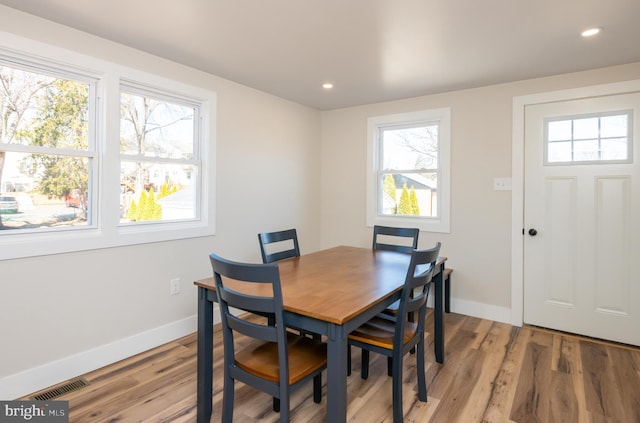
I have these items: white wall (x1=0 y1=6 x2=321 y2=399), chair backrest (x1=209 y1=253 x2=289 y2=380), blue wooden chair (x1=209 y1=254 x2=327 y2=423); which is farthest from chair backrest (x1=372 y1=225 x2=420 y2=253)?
chair backrest (x1=209 y1=253 x2=289 y2=380)

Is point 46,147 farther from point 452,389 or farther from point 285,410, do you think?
point 452,389

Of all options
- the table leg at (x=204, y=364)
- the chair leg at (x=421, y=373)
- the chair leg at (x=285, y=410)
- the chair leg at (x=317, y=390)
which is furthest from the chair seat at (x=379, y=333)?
the table leg at (x=204, y=364)

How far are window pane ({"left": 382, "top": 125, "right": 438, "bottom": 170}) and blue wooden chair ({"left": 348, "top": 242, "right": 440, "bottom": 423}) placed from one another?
6.71ft

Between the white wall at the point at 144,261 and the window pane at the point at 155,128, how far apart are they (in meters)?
0.25

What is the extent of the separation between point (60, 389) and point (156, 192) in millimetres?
1485

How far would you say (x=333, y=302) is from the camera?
163 centimetres

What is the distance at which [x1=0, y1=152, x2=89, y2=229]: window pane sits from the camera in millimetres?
2162

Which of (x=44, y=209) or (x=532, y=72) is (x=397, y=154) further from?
(x=44, y=209)

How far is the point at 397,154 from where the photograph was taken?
4.14 metres

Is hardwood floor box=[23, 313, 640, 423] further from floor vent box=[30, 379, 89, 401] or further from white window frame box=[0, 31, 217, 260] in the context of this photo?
white window frame box=[0, 31, 217, 260]

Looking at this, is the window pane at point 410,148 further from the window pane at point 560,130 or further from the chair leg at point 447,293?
the chair leg at point 447,293

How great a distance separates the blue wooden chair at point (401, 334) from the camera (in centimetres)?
183

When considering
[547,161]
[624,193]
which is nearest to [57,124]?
[547,161]

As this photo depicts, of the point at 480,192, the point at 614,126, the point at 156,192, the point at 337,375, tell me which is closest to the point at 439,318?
the point at 337,375
